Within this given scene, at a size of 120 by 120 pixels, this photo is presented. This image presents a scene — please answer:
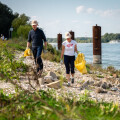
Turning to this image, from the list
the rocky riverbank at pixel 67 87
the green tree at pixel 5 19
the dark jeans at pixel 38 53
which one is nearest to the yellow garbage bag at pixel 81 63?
the rocky riverbank at pixel 67 87

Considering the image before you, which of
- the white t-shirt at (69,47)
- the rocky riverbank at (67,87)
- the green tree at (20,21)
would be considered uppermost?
the green tree at (20,21)

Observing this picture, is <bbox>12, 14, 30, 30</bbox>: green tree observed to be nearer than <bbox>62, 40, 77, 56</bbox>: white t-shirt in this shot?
No

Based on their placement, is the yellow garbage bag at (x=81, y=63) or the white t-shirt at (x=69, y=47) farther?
the yellow garbage bag at (x=81, y=63)

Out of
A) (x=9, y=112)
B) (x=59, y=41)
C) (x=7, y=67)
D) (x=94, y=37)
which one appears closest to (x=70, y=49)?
(x=7, y=67)

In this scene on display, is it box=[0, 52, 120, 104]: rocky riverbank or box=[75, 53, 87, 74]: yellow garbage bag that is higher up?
box=[75, 53, 87, 74]: yellow garbage bag

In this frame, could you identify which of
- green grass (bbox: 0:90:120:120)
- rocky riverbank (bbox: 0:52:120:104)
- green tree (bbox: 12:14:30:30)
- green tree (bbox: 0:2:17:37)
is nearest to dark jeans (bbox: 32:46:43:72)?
rocky riverbank (bbox: 0:52:120:104)

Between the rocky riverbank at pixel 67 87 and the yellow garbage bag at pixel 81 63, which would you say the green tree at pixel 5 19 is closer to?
the rocky riverbank at pixel 67 87

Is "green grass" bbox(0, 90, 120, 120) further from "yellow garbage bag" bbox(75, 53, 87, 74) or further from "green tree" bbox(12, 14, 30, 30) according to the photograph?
"green tree" bbox(12, 14, 30, 30)

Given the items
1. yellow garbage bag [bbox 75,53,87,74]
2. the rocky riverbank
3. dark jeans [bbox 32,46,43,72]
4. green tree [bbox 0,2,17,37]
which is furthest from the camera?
green tree [bbox 0,2,17,37]

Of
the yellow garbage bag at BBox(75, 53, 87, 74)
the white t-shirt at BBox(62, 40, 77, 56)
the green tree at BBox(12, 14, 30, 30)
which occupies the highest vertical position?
the green tree at BBox(12, 14, 30, 30)

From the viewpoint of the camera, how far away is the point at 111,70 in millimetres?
12727

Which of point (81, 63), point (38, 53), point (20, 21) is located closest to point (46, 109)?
point (81, 63)

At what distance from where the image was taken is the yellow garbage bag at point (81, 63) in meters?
7.26

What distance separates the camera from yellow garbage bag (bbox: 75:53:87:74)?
23.8 ft
